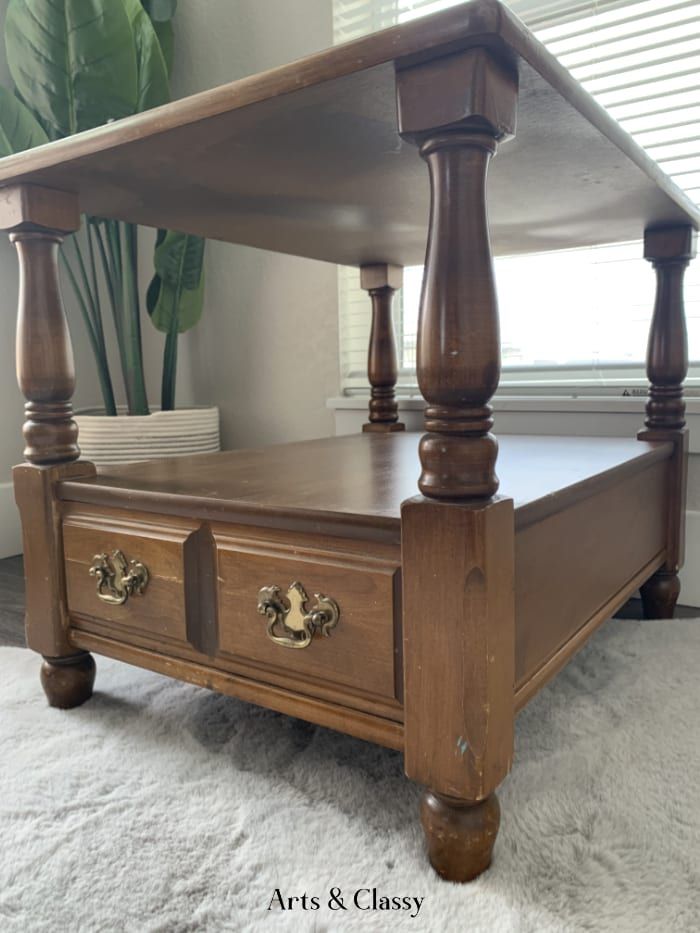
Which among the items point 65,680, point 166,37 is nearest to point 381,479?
point 65,680

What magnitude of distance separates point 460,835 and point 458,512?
24 centimetres

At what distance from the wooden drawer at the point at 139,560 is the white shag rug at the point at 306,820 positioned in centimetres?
12

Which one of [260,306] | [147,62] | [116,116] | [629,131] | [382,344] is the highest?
[147,62]

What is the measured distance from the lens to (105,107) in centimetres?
145

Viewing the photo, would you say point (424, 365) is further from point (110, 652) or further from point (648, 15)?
point (648, 15)

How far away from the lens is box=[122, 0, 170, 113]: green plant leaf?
1493 mm

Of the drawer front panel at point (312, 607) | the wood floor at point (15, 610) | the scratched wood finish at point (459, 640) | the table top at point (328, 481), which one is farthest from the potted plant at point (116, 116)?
the scratched wood finish at point (459, 640)

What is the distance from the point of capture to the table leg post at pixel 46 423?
0.80m

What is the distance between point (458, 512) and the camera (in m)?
0.53

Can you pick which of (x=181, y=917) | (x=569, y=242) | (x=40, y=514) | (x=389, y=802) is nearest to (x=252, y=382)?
(x=569, y=242)

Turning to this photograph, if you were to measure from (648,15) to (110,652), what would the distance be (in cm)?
130

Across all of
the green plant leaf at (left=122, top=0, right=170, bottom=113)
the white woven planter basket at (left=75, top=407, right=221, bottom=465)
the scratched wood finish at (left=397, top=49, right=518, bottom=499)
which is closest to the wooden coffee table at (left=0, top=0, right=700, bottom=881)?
the scratched wood finish at (left=397, top=49, right=518, bottom=499)

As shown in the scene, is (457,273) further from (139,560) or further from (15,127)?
(15,127)

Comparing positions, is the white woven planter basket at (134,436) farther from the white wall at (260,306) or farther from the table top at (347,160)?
the table top at (347,160)
